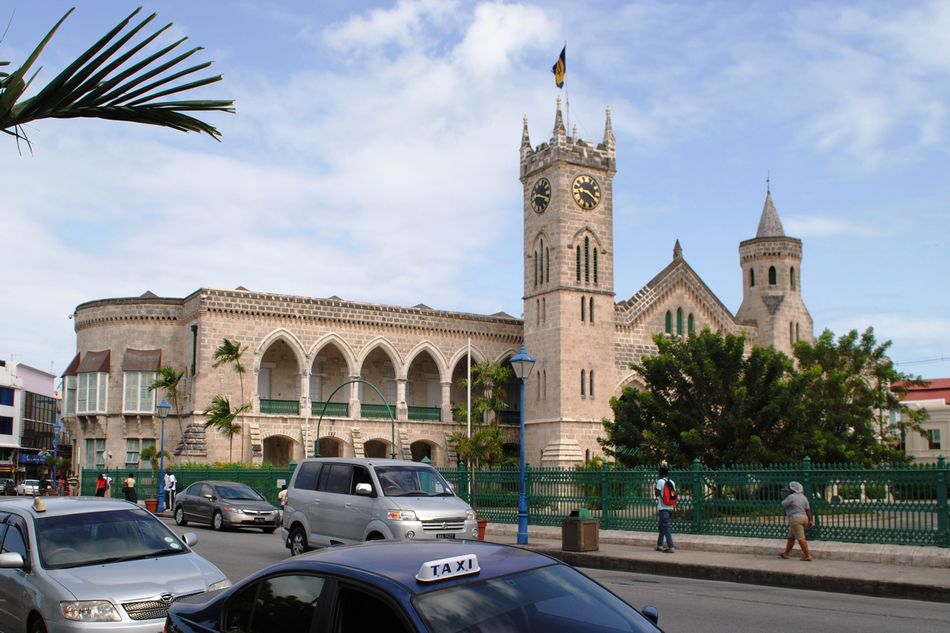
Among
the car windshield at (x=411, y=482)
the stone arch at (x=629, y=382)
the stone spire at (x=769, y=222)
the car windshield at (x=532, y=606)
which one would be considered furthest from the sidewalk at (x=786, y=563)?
the stone spire at (x=769, y=222)

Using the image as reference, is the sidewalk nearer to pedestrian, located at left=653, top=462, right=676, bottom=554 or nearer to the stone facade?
pedestrian, located at left=653, top=462, right=676, bottom=554

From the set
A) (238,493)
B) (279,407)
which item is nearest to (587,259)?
(279,407)

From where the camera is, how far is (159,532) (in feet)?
28.5

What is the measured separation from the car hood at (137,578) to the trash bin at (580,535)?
10.6 meters

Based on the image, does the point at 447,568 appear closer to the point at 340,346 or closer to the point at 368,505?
the point at 368,505

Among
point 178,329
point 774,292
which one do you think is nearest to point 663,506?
point 178,329

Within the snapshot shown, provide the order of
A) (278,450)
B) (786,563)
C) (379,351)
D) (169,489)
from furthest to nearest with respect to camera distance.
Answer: (379,351) < (278,450) < (169,489) < (786,563)

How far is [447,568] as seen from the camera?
161 inches

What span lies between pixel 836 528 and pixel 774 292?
35.3 metres

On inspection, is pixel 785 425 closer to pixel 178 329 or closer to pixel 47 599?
pixel 47 599

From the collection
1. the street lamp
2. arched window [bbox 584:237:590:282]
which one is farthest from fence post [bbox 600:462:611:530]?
arched window [bbox 584:237:590:282]

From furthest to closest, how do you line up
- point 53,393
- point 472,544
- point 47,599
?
point 53,393, point 47,599, point 472,544

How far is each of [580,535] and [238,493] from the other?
10.9 meters

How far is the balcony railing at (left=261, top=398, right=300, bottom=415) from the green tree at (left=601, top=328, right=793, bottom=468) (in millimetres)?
19132
